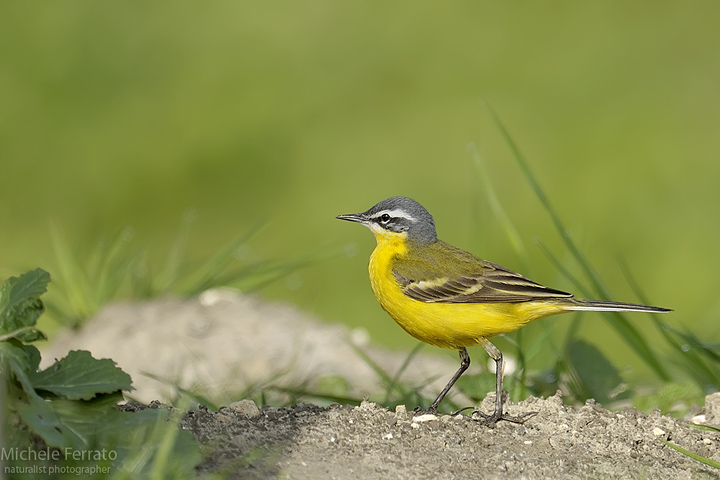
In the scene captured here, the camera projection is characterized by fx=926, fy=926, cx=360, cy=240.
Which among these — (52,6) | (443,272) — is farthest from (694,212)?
(52,6)

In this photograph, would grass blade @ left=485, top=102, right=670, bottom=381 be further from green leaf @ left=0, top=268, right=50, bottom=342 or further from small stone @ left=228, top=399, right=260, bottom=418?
green leaf @ left=0, top=268, right=50, bottom=342

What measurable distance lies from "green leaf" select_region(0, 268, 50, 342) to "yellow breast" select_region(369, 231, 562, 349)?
185cm

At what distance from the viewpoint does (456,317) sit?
4.50 metres

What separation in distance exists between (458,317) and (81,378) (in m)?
1.92

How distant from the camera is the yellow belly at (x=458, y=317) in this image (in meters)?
4.50

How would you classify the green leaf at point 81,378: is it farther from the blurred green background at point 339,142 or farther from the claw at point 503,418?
the blurred green background at point 339,142

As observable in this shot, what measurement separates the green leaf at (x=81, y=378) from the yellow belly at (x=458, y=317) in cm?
170

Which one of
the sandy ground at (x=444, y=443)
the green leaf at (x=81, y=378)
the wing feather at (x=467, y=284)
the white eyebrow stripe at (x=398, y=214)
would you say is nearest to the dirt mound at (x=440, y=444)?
the sandy ground at (x=444, y=443)

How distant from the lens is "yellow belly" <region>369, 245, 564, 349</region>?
14.8 feet

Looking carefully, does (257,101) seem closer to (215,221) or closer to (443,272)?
(215,221)

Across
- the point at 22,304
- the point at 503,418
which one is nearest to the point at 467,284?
the point at 503,418

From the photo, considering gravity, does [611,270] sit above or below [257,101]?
below

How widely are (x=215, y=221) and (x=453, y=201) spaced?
8.16 feet

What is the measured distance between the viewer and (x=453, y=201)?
31.3 feet
